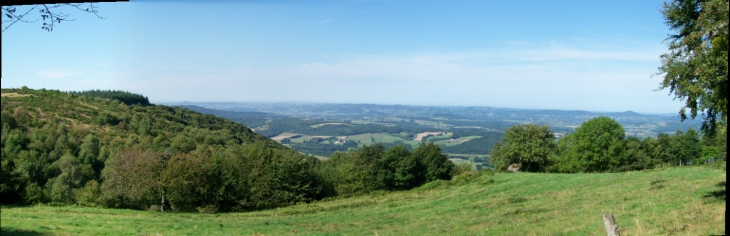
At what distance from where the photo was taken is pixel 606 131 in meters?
44.6

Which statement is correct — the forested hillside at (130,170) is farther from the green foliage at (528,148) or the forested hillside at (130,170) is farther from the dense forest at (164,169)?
the green foliage at (528,148)

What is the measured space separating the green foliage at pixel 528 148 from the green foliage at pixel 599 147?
2895 millimetres

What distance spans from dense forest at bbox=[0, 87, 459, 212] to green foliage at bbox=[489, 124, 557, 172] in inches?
286

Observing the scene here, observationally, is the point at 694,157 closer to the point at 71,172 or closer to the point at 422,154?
the point at 422,154

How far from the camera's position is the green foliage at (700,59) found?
642 cm

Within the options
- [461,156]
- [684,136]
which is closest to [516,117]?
[461,156]

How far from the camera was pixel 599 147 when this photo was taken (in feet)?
145

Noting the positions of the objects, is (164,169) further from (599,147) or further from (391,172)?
(599,147)

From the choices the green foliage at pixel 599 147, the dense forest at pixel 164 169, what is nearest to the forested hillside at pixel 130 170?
the dense forest at pixel 164 169

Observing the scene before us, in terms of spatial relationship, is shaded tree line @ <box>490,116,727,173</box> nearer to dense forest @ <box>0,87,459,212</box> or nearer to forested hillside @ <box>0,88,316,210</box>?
dense forest @ <box>0,87,459,212</box>

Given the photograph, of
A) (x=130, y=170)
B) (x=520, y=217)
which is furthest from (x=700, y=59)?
(x=130, y=170)

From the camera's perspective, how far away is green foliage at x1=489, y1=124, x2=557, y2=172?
47.2 meters

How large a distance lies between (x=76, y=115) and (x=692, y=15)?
234 feet

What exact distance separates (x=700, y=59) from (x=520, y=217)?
8.08 metres
